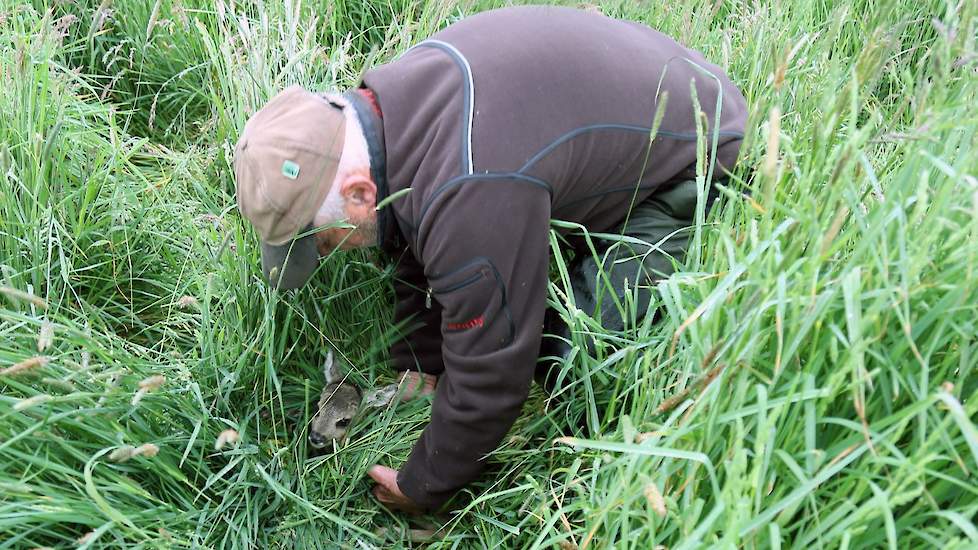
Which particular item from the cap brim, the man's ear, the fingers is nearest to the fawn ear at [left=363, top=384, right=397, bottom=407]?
the fingers

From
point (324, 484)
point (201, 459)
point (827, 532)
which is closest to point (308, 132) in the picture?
point (201, 459)

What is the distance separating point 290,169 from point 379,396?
830 millimetres

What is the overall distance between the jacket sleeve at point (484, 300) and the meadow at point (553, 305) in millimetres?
93

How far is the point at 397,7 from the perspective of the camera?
2.96 meters

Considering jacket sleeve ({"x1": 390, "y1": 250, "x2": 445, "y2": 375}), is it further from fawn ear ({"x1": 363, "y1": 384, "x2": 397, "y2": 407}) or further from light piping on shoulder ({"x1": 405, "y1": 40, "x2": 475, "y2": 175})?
light piping on shoulder ({"x1": 405, "y1": 40, "x2": 475, "y2": 175})

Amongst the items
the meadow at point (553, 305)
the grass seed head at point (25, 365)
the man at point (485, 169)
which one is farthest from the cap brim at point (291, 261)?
the grass seed head at point (25, 365)

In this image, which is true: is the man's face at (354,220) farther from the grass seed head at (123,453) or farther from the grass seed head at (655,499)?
the grass seed head at (655,499)

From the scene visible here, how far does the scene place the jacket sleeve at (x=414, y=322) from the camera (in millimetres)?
2131

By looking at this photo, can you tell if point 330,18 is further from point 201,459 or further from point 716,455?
point 716,455

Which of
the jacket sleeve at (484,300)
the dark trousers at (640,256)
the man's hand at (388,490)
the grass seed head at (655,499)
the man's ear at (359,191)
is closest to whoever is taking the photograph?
the grass seed head at (655,499)

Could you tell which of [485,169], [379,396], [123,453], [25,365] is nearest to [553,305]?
[485,169]

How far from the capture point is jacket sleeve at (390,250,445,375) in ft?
6.99

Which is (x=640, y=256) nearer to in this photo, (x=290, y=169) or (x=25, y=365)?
(x=290, y=169)

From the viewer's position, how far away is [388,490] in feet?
6.57
